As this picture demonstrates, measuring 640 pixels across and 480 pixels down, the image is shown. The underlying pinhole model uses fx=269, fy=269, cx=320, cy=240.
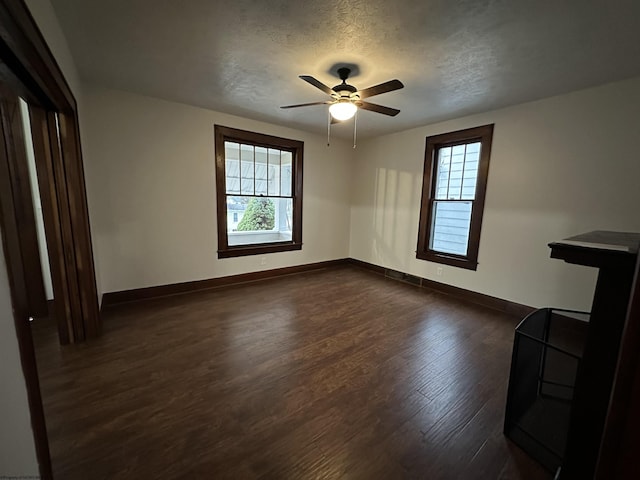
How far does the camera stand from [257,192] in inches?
172

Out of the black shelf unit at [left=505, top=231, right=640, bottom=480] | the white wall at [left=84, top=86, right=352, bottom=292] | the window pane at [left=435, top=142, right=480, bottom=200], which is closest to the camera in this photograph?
the black shelf unit at [left=505, top=231, right=640, bottom=480]

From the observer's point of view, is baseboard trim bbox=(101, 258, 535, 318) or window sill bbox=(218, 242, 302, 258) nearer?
baseboard trim bbox=(101, 258, 535, 318)

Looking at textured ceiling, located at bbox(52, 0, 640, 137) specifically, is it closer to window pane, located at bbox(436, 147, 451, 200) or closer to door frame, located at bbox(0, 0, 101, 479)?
door frame, located at bbox(0, 0, 101, 479)

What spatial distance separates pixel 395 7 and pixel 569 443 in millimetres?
2511

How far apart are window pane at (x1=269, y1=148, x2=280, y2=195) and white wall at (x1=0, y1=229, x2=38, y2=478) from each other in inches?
156

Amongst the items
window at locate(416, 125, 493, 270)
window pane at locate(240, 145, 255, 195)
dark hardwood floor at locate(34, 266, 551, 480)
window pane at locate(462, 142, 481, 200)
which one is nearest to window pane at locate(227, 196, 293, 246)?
window pane at locate(240, 145, 255, 195)

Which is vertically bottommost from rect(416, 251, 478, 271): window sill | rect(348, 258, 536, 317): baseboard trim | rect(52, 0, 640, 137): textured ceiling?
rect(348, 258, 536, 317): baseboard trim

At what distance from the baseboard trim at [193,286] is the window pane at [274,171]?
1.39 metres

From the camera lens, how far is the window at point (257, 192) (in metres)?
3.97

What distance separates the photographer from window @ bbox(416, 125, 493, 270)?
3.62m

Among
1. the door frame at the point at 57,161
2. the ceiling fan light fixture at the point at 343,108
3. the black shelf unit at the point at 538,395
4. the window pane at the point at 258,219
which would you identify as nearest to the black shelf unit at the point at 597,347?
the black shelf unit at the point at 538,395

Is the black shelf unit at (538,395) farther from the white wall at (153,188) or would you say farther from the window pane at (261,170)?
the window pane at (261,170)

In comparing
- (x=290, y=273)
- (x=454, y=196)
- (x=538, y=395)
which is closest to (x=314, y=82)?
(x=454, y=196)

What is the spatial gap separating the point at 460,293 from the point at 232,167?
386 centimetres
